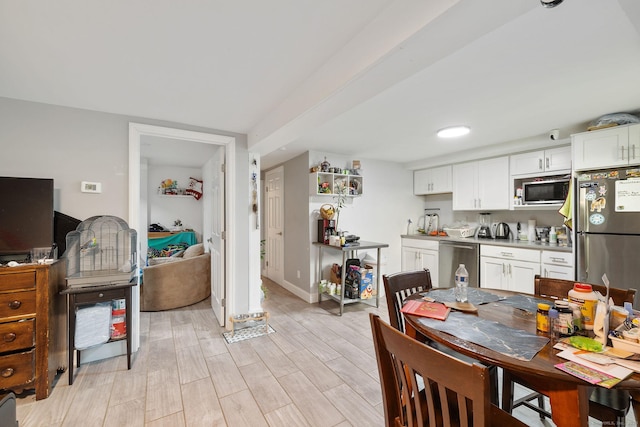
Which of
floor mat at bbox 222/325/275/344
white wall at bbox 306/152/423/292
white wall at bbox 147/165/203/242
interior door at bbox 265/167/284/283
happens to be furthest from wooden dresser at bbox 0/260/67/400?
white wall at bbox 147/165/203/242

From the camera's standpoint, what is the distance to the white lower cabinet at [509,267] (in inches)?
128

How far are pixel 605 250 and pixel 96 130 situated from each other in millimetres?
4797

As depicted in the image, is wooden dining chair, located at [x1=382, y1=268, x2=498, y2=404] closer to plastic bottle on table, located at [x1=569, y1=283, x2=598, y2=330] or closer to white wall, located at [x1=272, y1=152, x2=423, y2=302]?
plastic bottle on table, located at [x1=569, y1=283, x2=598, y2=330]

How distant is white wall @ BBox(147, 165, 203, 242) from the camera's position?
18.0 ft

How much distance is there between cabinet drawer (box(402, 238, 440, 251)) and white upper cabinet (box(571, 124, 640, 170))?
6.32 feet

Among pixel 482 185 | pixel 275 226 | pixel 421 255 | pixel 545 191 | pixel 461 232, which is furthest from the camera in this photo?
pixel 275 226

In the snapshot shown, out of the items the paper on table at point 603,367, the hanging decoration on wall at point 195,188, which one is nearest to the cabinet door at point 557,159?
the paper on table at point 603,367

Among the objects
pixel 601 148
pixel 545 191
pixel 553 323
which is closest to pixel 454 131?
pixel 601 148

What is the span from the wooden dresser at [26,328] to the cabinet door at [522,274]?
460cm

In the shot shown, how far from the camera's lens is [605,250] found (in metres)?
2.49

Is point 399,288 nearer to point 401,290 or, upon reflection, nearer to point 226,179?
point 401,290

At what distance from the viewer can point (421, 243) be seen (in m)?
4.41

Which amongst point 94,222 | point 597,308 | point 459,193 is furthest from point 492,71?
point 94,222

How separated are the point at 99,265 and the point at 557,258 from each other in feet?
15.4
